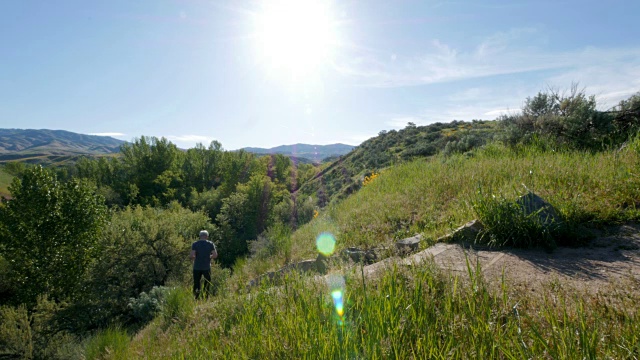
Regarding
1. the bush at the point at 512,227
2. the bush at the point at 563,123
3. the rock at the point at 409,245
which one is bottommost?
the rock at the point at 409,245

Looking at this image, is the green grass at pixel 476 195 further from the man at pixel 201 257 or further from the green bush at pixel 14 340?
the green bush at pixel 14 340

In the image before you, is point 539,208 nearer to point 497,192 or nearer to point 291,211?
point 497,192

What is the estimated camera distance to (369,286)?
296 centimetres

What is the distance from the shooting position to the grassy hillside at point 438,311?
183 centimetres

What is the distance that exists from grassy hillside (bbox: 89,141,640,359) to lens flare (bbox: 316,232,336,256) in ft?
1.30

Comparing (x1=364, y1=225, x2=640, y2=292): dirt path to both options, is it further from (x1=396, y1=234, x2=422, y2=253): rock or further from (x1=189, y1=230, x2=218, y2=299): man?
(x1=189, y1=230, x2=218, y2=299): man

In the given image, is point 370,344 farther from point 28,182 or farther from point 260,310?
point 28,182

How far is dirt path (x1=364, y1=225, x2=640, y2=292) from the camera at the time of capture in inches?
102

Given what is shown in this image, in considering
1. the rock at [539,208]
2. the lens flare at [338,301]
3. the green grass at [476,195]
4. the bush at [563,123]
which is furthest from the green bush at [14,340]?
the bush at [563,123]

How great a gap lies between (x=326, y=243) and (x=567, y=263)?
176 inches

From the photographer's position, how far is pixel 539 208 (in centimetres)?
393

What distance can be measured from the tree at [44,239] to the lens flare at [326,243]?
19607 millimetres

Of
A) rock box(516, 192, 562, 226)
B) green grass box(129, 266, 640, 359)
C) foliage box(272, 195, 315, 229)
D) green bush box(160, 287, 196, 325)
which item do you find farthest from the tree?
A: rock box(516, 192, 562, 226)

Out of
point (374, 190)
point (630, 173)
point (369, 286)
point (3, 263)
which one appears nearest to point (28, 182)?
point (3, 263)
